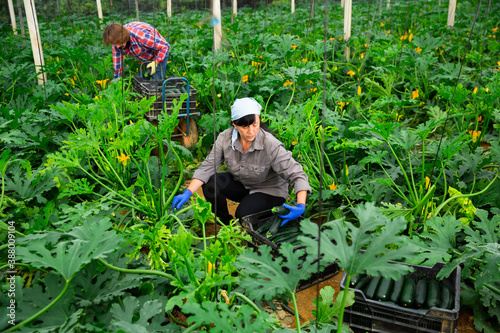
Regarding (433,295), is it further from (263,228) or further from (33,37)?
(33,37)

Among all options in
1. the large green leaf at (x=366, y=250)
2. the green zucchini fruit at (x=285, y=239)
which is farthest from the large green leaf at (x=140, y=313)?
the green zucchini fruit at (x=285, y=239)

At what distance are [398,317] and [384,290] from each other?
20 centimetres

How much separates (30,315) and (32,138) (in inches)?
104

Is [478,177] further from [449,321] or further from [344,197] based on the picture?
[449,321]

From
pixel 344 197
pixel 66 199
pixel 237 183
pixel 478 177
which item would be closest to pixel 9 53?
pixel 66 199

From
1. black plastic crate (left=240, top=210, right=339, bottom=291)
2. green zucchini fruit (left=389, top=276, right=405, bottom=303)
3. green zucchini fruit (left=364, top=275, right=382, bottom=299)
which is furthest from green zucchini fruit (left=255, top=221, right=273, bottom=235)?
green zucchini fruit (left=389, top=276, right=405, bottom=303)

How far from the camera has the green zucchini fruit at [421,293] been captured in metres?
2.48

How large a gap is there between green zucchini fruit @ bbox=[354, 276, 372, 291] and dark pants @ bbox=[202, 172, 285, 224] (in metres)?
1.12

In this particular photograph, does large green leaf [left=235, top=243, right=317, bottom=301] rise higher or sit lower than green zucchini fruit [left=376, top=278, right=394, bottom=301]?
higher

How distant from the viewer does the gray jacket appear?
11.3ft

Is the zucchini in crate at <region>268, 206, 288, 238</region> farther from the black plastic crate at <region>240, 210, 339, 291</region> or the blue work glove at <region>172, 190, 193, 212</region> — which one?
the blue work glove at <region>172, 190, 193, 212</region>

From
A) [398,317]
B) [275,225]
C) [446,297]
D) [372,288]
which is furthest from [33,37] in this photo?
[446,297]

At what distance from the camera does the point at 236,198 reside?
13.0ft

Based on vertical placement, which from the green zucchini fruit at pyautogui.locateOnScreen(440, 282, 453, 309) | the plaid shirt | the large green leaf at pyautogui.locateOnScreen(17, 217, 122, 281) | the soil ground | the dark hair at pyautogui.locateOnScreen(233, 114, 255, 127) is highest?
the plaid shirt
